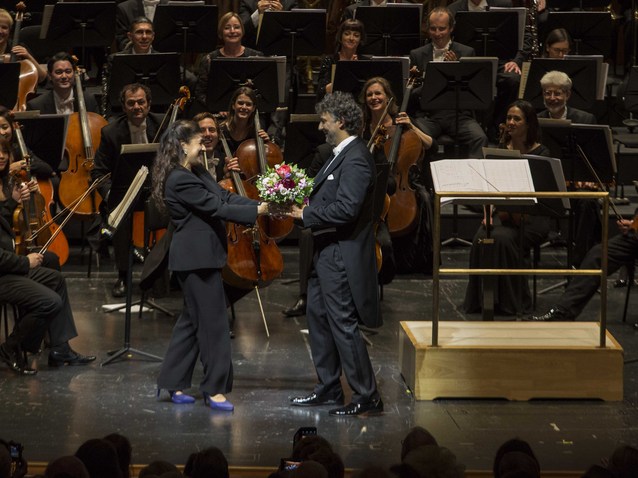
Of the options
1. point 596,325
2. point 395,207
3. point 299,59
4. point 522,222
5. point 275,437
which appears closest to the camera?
point 275,437

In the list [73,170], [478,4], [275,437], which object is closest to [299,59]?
[478,4]

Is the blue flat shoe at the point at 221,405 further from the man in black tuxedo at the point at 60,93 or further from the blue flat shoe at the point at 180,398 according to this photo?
the man in black tuxedo at the point at 60,93

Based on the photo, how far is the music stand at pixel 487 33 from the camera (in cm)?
1037

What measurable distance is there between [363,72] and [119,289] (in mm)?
2451

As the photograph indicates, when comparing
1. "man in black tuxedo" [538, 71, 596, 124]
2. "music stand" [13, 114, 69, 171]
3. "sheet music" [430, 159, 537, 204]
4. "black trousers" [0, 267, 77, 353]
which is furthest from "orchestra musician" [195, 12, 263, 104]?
"sheet music" [430, 159, 537, 204]

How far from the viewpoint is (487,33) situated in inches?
410

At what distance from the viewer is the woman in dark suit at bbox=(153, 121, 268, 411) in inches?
247

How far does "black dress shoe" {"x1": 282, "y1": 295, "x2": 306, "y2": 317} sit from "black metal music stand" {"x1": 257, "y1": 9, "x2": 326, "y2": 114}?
8.52 feet

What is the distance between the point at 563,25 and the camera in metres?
10.8

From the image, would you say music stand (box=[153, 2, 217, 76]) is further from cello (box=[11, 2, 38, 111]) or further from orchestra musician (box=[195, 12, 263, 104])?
cello (box=[11, 2, 38, 111])

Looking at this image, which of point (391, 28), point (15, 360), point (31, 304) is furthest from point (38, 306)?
point (391, 28)

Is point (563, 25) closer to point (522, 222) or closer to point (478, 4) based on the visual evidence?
point (478, 4)

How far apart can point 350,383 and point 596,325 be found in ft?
5.39

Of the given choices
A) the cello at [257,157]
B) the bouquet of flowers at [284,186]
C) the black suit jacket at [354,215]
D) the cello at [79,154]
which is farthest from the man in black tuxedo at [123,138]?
the black suit jacket at [354,215]
